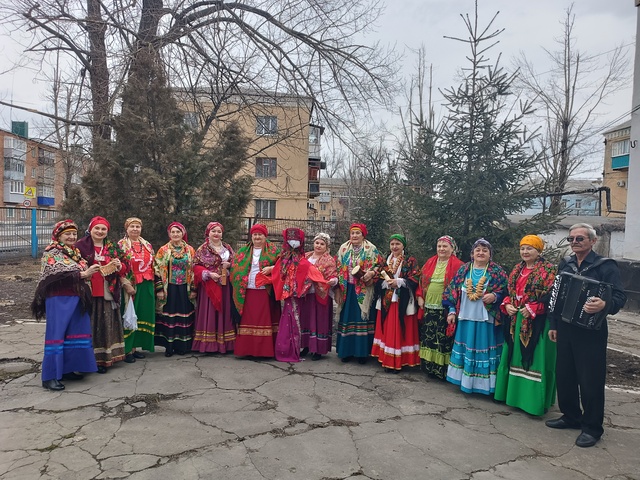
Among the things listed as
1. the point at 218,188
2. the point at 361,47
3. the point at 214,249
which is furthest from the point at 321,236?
the point at 361,47

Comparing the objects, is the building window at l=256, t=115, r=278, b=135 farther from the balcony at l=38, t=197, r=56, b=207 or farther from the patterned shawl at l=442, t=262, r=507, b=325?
the balcony at l=38, t=197, r=56, b=207

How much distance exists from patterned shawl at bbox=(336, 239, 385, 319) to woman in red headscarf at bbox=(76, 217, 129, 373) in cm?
264

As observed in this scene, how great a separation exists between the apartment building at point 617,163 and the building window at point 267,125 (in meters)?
30.0

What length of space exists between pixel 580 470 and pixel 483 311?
167 cm

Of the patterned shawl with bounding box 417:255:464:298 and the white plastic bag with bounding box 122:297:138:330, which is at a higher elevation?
the patterned shawl with bounding box 417:255:464:298

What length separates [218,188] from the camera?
8.17 meters

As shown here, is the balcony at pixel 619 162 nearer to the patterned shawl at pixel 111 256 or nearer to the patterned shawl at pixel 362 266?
the patterned shawl at pixel 362 266

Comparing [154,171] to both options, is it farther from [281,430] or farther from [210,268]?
[281,430]

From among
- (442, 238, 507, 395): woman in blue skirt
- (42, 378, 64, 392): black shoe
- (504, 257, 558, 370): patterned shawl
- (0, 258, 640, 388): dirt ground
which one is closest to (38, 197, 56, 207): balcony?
(0, 258, 640, 388): dirt ground

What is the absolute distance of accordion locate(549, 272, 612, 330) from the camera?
12.4 ft

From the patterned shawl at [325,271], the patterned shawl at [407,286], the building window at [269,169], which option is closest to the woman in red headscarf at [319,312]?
the patterned shawl at [325,271]

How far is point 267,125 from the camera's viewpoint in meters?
11.4

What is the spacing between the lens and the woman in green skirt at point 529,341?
435 cm

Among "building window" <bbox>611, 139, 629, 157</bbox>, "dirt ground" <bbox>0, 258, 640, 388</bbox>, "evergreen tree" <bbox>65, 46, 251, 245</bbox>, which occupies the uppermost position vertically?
"building window" <bbox>611, 139, 629, 157</bbox>
